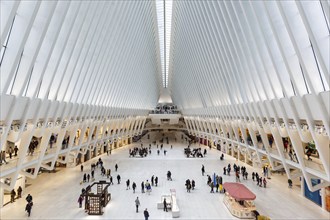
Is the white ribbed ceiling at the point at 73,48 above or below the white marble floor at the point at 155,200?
above

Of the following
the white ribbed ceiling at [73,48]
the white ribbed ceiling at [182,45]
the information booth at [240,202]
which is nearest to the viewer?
the white ribbed ceiling at [182,45]

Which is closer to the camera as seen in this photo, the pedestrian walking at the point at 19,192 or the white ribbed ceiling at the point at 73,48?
the white ribbed ceiling at the point at 73,48

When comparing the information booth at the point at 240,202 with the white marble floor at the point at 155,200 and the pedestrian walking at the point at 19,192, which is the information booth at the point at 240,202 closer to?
the white marble floor at the point at 155,200

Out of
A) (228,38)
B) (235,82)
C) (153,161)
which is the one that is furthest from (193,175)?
(228,38)

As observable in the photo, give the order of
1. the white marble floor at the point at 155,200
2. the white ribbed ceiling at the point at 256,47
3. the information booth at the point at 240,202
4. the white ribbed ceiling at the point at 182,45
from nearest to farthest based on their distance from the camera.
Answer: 1. the white ribbed ceiling at the point at 256,47
2. the white ribbed ceiling at the point at 182,45
3. the information booth at the point at 240,202
4. the white marble floor at the point at 155,200

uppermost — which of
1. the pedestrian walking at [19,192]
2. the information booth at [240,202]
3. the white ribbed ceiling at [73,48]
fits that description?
the white ribbed ceiling at [73,48]

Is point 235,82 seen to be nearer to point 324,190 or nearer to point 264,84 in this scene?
point 264,84

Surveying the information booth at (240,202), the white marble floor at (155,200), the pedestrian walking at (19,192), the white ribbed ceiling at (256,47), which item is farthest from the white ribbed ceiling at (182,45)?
the pedestrian walking at (19,192)

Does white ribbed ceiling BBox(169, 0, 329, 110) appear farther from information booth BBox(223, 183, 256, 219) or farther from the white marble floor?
the white marble floor

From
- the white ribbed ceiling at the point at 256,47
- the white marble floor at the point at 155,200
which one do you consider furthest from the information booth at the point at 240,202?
the white ribbed ceiling at the point at 256,47
